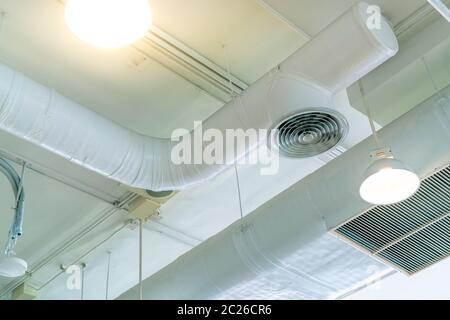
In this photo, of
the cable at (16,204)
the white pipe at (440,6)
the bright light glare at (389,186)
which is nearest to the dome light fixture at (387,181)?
the bright light glare at (389,186)

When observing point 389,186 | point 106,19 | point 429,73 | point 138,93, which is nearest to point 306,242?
point 389,186

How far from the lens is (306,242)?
2168 millimetres

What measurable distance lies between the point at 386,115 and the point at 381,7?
20.1 inches

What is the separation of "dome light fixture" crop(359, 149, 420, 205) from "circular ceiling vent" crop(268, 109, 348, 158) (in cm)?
15

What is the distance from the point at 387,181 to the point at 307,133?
31 cm

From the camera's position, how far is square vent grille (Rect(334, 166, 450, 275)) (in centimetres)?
190

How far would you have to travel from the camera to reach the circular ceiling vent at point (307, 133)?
176 cm

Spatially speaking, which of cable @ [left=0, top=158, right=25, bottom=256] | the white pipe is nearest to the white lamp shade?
the white pipe

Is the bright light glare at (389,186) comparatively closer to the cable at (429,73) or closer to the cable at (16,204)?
Result: the cable at (429,73)

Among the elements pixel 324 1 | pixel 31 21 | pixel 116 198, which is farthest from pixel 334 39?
pixel 116 198

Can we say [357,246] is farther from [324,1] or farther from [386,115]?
[324,1]

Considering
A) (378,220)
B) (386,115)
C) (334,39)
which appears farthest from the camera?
(386,115)

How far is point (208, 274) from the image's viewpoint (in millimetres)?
2375

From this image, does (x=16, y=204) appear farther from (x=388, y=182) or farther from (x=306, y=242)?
(x=388, y=182)
